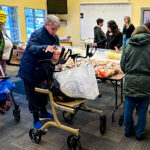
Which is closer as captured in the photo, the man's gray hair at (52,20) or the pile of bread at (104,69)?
the man's gray hair at (52,20)

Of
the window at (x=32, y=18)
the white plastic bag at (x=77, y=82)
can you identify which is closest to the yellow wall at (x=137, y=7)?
the window at (x=32, y=18)

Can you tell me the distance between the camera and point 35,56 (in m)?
1.98

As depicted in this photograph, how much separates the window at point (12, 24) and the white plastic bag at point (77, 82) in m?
5.74

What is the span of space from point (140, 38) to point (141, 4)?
5302 millimetres

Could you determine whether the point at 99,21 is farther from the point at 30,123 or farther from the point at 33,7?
the point at 33,7

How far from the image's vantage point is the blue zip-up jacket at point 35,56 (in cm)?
191

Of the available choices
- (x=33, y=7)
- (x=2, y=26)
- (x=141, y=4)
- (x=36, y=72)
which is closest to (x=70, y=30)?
(x=33, y=7)

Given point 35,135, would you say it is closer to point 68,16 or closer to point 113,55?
point 113,55

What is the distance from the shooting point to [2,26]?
2469mm

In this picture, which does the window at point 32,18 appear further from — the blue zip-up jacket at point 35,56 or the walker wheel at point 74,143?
the walker wheel at point 74,143

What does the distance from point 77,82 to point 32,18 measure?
6.53m

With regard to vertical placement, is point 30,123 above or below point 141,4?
below

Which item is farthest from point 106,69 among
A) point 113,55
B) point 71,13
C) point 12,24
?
point 71,13

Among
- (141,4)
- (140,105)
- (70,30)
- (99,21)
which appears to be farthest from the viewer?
(70,30)
